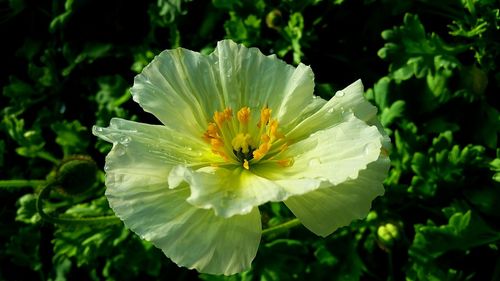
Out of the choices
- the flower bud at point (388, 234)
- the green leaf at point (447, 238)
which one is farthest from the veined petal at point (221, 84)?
the green leaf at point (447, 238)

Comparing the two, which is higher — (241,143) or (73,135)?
(241,143)

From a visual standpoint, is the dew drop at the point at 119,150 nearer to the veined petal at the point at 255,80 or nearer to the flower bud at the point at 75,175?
the veined petal at the point at 255,80

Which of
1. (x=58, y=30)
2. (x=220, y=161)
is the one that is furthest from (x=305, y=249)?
(x=58, y=30)

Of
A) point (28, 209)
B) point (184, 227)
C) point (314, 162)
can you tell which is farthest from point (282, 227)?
point (28, 209)

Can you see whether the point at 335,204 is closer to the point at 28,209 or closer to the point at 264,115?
the point at 264,115

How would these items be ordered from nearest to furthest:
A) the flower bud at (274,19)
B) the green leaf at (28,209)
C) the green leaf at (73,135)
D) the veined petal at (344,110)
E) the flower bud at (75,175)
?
the veined petal at (344,110)
the flower bud at (75,175)
the flower bud at (274,19)
the green leaf at (28,209)
the green leaf at (73,135)

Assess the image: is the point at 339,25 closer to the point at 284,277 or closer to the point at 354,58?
the point at 354,58
